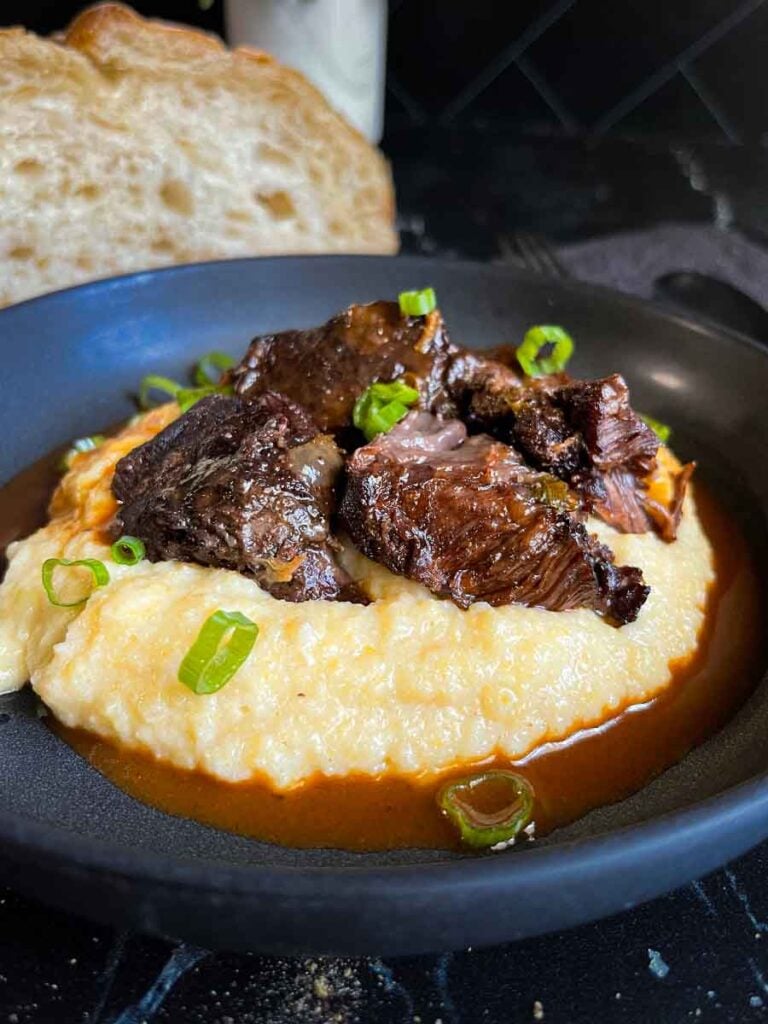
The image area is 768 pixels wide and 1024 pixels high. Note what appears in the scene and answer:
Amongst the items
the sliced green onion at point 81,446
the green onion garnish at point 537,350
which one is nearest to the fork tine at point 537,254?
the green onion garnish at point 537,350

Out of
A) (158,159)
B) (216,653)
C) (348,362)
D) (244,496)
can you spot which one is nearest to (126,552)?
(244,496)

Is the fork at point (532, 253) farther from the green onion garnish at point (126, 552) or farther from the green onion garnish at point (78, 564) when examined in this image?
the green onion garnish at point (78, 564)

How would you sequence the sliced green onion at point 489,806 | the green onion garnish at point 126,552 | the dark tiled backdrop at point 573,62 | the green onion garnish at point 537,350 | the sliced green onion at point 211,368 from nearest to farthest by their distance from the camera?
the sliced green onion at point 489,806
the green onion garnish at point 126,552
the green onion garnish at point 537,350
the sliced green onion at point 211,368
the dark tiled backdrop at point 573,62

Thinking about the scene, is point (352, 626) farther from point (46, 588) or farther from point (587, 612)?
point (46, 588)

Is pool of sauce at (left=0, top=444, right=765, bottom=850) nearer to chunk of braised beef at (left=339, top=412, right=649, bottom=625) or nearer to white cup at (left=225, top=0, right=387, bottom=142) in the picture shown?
chunk of braised beef at (left=339, top=412, right=649, bottom=625)

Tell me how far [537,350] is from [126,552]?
5.48 feet

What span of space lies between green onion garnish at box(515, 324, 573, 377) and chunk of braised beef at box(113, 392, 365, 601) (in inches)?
32.2

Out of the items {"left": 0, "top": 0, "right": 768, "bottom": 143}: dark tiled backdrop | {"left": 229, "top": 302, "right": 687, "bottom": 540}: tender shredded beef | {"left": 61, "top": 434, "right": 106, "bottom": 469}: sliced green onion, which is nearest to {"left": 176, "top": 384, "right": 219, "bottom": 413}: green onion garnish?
{"left": 229, "top": 302, "right": 687, "bottom": 540}: tender shredded beef

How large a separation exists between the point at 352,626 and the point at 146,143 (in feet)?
9.57

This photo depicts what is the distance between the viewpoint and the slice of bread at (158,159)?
4414mm

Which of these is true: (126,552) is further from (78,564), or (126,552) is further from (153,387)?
(153,387)

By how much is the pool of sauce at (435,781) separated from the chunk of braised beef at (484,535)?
0.31 m

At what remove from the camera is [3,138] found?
430cm

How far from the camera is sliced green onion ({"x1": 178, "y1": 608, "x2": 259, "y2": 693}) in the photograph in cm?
261
